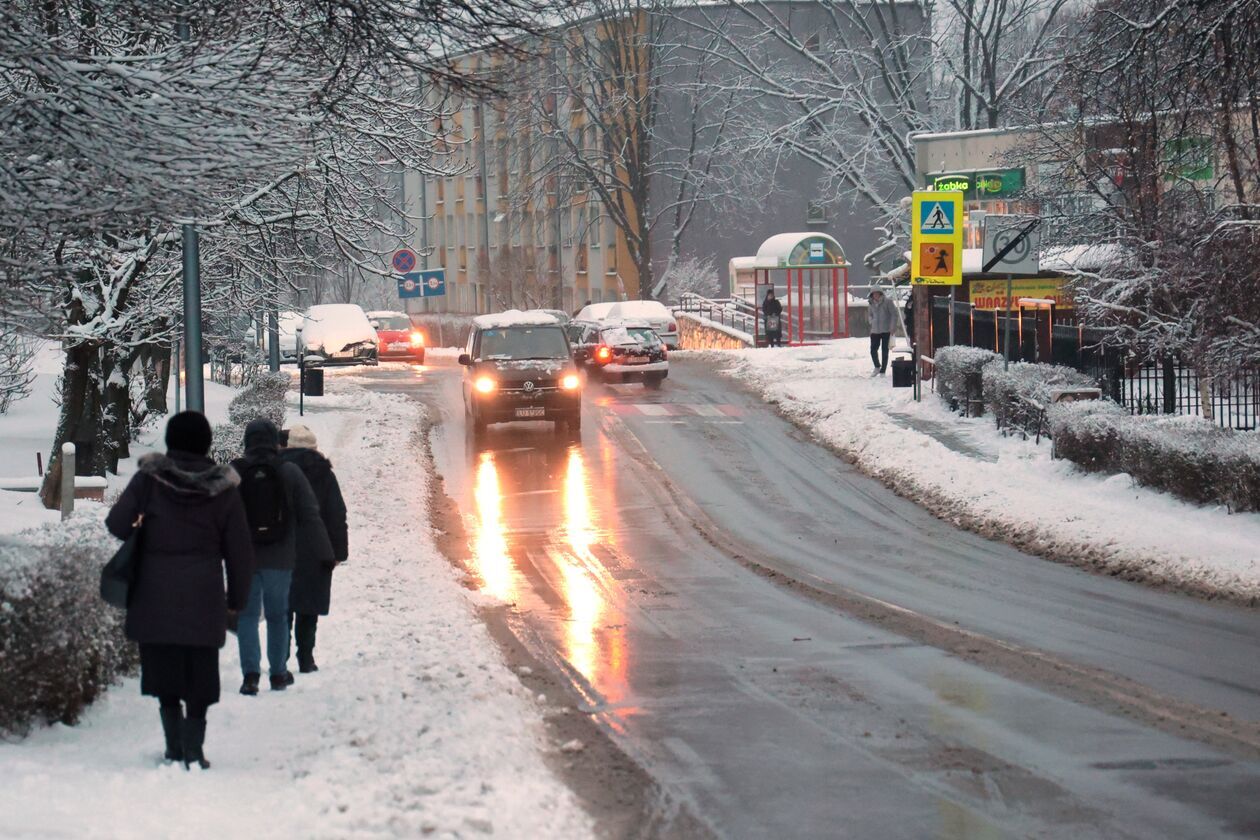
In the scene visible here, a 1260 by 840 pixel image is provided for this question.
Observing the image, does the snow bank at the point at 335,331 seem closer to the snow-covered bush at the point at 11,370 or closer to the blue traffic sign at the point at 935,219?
the snow-covered bush at the point at 11,370

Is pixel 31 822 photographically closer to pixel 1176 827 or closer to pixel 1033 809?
pixel 1033 809

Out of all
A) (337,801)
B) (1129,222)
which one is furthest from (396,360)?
(337,801)

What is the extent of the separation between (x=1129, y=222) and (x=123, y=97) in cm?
1903

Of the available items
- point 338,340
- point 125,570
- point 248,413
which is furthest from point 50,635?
point 338,340

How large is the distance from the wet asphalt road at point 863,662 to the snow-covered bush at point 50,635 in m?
2.77

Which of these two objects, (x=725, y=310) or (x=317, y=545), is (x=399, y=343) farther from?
(x=317, y=545)

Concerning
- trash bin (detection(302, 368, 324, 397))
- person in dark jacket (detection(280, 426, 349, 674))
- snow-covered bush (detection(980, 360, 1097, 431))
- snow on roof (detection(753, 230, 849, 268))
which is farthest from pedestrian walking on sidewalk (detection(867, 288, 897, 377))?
person in dark jacket (detection(280, 426, 349, 674))

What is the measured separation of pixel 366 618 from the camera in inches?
479

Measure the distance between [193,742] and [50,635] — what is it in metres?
0.94

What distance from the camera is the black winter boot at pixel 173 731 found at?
7.55 meters

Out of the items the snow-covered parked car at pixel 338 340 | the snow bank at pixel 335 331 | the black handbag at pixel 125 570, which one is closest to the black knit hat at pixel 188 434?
the black handbag at pixel 125 570

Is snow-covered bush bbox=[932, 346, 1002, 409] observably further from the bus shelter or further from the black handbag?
the bus shelter

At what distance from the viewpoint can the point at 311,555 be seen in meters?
10.0

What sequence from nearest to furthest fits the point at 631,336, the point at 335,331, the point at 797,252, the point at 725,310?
1. the point at 631,336
2. the point at 335,331
3. the point at 797,252
4. the point at 725,310
